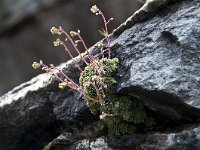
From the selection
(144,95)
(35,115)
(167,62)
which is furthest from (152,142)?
(35,115)

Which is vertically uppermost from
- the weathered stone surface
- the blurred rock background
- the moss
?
the blurred rock background

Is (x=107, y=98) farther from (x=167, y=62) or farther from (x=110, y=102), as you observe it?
(x=167, y=62)

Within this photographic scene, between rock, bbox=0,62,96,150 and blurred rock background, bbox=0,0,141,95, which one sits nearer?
rock, bbox=0,62,96,150

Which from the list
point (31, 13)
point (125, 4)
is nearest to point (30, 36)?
point (31, 13)

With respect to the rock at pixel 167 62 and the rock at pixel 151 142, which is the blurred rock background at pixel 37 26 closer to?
the rock at pixel 167 62

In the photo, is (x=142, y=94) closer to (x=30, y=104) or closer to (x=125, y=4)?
(x=30, y=104)

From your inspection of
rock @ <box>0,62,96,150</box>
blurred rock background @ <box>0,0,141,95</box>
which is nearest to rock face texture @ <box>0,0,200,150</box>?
rock @ <box>0,62,96,150</box>

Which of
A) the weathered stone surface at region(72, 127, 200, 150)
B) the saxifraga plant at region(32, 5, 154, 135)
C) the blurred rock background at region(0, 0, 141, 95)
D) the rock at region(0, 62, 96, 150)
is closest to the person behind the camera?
the weathered stone surface at region(72, 127, 200, 150)

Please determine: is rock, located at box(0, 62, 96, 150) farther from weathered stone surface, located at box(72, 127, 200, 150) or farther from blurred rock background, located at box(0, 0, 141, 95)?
blurred rock background, located at box(0, 0, 141, 95)
